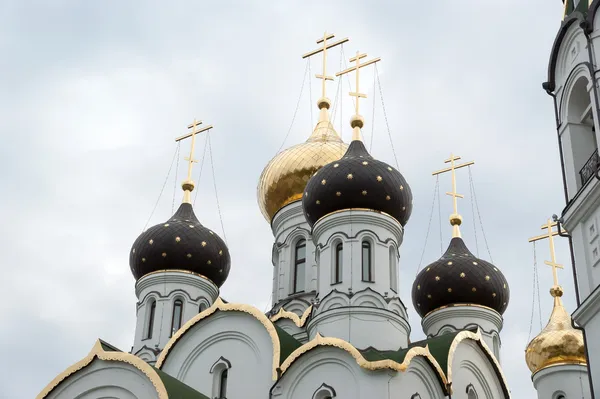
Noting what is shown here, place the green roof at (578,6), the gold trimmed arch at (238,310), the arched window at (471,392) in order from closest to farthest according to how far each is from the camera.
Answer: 1. the green roof at (578,6)
2. the gold trimmed arch at (238,310)
3. the arched window at (471,392)

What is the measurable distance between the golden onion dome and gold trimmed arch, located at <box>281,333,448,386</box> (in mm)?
4609

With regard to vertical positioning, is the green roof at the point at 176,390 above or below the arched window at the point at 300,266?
below

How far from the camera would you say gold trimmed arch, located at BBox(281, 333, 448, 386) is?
11.9 metres

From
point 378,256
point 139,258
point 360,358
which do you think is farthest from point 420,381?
point 139,258

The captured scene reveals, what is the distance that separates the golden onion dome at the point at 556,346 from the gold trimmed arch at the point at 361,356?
461cm

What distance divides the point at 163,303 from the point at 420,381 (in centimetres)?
531

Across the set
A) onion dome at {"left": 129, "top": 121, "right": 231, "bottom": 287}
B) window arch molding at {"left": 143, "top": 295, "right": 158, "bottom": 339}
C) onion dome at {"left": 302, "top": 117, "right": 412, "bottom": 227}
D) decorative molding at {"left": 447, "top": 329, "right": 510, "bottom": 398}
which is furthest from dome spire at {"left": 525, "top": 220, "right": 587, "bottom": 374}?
window arch molding at {"left": 143, "top": 295, "right": 158, "bottom": 339}

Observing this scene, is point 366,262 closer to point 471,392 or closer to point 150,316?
point 471,392

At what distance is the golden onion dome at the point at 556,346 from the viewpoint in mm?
16625

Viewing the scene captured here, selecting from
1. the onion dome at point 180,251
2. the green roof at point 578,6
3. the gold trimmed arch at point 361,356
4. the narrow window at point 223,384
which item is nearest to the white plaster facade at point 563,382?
the gold trimmed arch at point 361,356

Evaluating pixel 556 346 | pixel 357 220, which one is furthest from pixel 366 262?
pixel 556 346

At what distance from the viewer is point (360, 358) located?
12008mm

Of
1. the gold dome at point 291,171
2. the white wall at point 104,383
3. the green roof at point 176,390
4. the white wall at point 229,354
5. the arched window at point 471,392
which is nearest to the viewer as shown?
the green roof at point 176,390

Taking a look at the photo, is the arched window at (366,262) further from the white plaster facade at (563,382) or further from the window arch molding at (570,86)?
the white plaster facade at (563,382)
